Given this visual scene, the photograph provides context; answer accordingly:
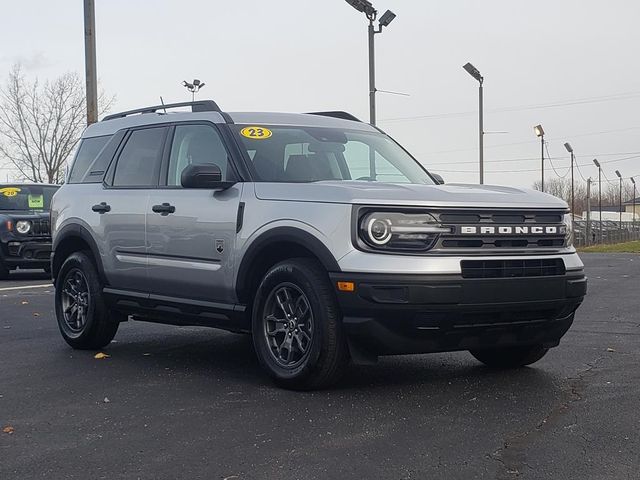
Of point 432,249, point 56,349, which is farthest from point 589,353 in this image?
point 56,349

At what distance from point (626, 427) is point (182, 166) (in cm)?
388

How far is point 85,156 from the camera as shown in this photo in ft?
27.8

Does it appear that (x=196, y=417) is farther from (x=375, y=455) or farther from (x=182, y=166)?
(x=182, y=166)

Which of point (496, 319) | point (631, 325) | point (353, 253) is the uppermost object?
point (353, 253)

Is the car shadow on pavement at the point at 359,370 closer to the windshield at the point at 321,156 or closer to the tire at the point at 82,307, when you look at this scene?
the tire at the point at 82,307

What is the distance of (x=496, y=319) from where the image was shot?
575cm

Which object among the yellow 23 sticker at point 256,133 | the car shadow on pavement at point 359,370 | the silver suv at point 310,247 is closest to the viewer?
the silver suv at point 310,247

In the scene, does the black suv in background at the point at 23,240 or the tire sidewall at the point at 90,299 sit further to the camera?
the black suv in background at the point at 23,240

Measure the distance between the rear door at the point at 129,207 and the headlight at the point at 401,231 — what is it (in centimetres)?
234

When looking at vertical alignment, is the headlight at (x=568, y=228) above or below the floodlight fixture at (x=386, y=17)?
below

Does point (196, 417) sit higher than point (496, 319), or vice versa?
point (496, 319)

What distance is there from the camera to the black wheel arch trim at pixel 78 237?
784 centimetres

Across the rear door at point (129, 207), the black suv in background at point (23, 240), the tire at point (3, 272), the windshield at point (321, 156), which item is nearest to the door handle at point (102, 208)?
the rear door at point (129, 207)

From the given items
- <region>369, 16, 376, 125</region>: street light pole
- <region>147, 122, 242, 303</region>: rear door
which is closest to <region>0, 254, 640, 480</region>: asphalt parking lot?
<region>147, 122, 242, 303</region>: rear door
